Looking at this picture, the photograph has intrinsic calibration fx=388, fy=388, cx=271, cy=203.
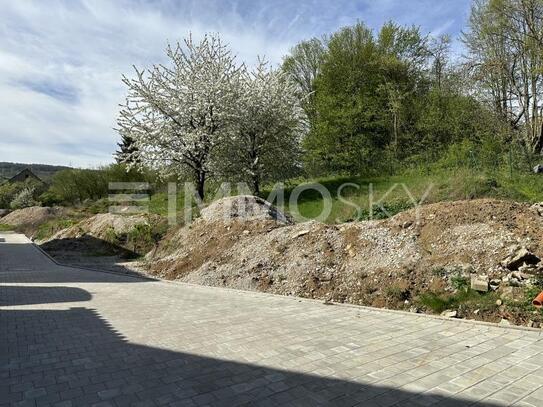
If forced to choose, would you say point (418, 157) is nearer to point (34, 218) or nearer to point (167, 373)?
point (167, 373)

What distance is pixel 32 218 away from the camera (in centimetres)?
3141

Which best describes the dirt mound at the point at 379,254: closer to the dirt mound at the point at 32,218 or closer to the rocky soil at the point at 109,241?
the rocky soil at the point at 109,241

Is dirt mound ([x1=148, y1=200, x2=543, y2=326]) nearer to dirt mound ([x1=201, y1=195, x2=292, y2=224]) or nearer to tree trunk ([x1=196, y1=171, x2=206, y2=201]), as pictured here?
dirt mound ([x1=201, y1=195, x2=292, y2=224])

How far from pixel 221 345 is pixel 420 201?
9796mm

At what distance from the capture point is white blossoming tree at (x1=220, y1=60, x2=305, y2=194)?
1911 cm

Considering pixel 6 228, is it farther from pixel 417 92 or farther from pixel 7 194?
pixel 417 92

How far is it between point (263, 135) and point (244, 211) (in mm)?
7727

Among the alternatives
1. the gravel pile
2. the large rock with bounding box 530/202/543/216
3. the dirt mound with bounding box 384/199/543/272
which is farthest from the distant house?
the large rock with bounding box 530/202/543/216

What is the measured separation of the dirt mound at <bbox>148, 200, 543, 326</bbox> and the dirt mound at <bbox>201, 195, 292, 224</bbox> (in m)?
Result: 1.05

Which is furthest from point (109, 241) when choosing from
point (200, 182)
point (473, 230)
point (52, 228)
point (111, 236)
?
point (473, 230)

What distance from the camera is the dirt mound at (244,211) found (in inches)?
494

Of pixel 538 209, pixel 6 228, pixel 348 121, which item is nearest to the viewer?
pixel 538 209

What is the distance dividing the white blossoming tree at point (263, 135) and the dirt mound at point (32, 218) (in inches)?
691

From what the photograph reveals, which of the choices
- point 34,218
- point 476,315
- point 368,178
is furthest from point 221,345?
point 34,218
